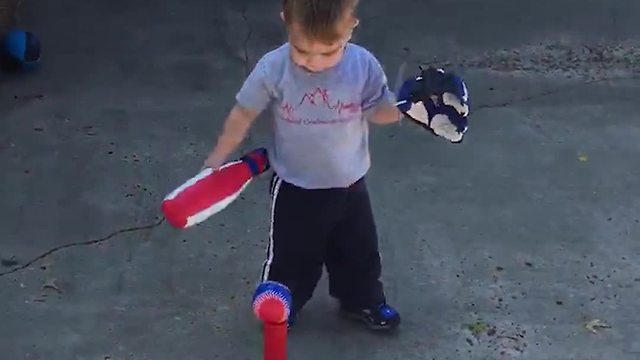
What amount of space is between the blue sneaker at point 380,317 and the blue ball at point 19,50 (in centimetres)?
210

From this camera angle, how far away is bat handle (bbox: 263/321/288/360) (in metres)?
2.85

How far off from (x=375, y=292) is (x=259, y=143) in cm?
119

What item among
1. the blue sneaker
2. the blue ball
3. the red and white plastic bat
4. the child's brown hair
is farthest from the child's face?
the blue ball

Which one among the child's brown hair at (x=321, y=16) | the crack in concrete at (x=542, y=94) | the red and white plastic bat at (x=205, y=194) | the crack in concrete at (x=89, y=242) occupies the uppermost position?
the child's brown hair at (x=321, y=16)

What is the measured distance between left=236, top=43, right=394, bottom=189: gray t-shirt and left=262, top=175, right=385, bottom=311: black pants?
0.07 metres

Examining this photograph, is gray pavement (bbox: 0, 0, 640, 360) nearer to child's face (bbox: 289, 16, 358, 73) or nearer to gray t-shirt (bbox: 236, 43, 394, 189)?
gray t-shirt (bbox: 236, 43, 394, 189)

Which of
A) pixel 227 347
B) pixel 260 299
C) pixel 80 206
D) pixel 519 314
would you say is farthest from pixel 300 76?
pixel 80 206

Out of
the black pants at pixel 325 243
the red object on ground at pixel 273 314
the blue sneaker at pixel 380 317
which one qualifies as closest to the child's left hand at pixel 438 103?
the black pants at pixel 325 243

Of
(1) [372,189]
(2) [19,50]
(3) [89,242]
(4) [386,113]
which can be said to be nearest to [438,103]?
(4) [386,113]

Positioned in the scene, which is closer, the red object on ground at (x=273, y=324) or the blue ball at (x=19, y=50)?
the red object on ground at (x=273, y=324)

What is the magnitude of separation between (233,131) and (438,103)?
542 millimetres

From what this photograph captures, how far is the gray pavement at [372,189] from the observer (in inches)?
132

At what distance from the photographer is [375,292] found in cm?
331

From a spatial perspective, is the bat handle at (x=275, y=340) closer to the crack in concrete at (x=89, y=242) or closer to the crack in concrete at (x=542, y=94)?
the crack in concrete at (x=89, y=242)
